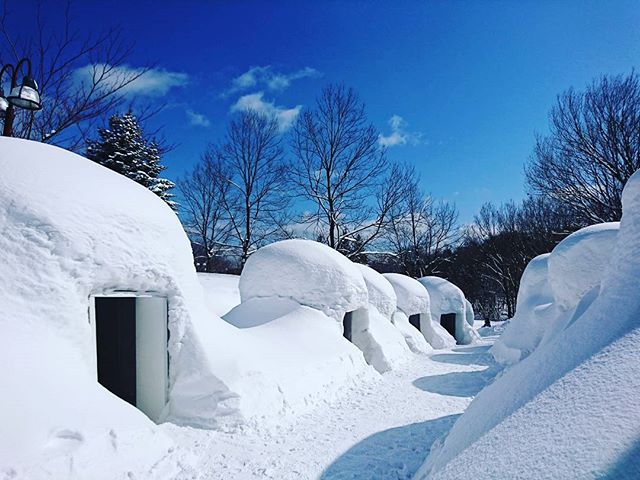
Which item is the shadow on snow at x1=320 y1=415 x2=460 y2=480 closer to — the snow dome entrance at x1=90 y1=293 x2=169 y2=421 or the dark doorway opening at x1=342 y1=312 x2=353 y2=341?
the snow dome entrance at x1=90 y1=293 x2=169 y2=421

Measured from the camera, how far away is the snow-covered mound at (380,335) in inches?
394

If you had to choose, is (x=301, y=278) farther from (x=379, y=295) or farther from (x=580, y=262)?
(x=580, y=262)

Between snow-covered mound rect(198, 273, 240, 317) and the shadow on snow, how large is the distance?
7989 mm

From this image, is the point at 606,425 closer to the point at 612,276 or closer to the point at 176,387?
the point at 612,276

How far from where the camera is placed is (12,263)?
12.9 ft

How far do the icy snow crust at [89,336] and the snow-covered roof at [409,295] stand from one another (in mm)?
9551

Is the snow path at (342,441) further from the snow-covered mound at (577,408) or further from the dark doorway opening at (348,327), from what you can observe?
→ the dark doorway opening at (348,327)

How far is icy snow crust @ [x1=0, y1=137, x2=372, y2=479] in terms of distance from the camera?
3.32 metres

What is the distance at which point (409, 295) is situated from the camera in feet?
51.8

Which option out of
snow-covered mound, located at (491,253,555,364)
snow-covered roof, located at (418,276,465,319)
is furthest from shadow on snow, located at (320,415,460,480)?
snow-covered roof, located at (418,276,465,319)

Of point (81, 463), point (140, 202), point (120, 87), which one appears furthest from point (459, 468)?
point (120, 87)

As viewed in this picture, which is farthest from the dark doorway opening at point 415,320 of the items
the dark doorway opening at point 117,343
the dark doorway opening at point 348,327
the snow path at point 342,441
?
the dark doorway opening at point 117,343

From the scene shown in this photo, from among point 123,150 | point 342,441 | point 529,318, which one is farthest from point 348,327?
point 123,150

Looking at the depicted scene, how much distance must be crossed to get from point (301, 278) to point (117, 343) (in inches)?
150
